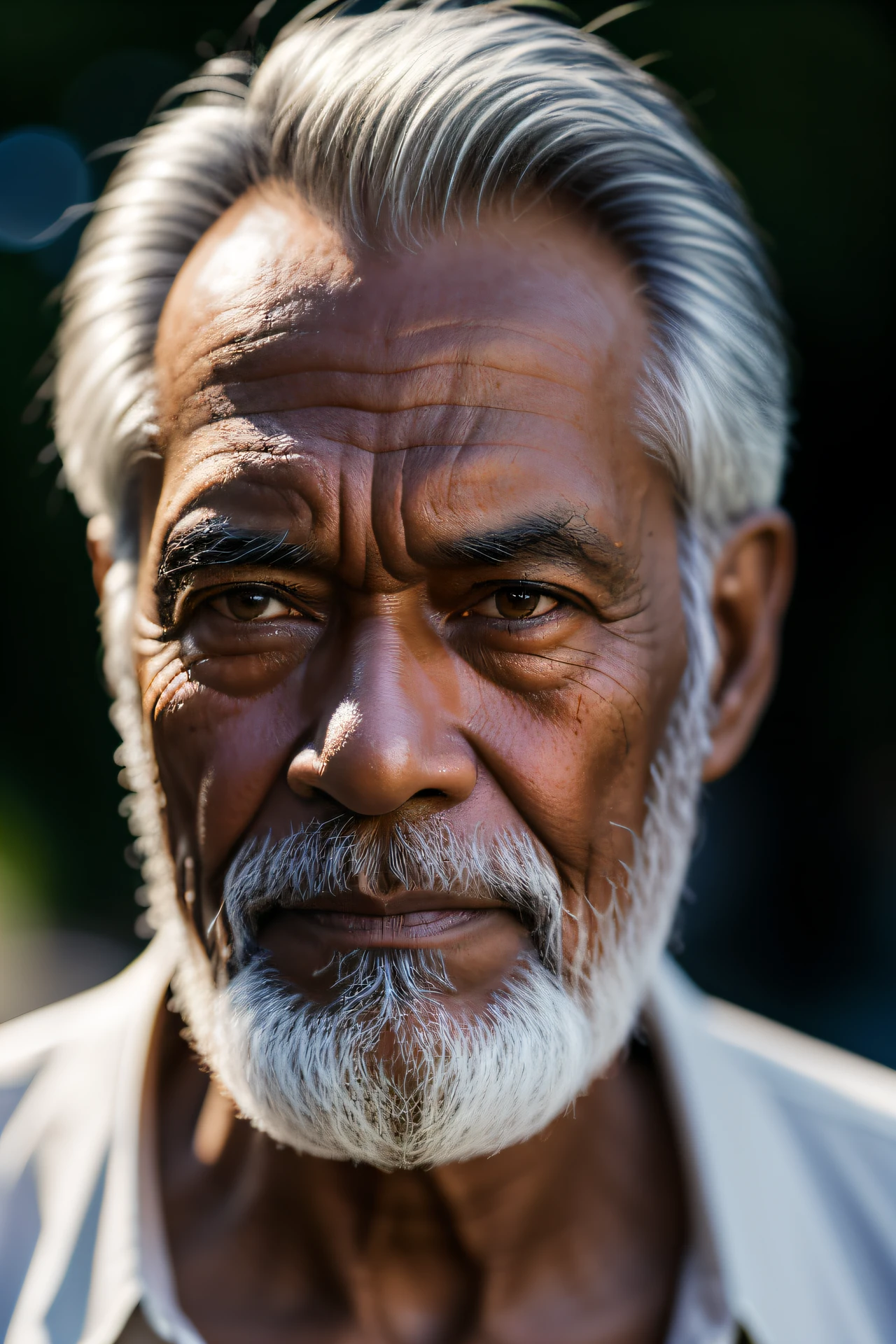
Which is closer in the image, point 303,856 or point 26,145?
point 303,856

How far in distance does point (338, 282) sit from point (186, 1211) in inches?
69.9

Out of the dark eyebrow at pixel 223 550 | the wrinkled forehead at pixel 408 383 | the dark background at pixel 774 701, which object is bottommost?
the dark background at pixel 774 701

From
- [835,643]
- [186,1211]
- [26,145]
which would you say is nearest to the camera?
[186,1211]

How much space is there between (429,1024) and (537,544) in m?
0.76

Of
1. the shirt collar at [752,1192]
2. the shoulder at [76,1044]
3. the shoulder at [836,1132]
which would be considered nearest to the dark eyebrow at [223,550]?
the shoulder at [76,1044]

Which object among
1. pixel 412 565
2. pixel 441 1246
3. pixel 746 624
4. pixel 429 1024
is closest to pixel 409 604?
pixel 412 565

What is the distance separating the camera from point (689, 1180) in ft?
7.00

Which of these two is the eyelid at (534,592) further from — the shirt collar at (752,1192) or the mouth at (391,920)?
the shirt collar at (752,1192)

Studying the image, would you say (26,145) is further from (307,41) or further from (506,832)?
(506,832)

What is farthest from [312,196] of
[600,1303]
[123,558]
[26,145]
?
[26,145]

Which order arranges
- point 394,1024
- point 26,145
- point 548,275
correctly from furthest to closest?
1. point 26,145
2. point 548,275
3. point 394,1024

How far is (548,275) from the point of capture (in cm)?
183

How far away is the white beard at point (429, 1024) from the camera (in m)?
1.68

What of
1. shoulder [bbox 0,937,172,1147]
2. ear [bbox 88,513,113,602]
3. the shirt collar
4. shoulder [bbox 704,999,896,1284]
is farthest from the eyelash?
shoulder [bbox 704,999,896,1284]
